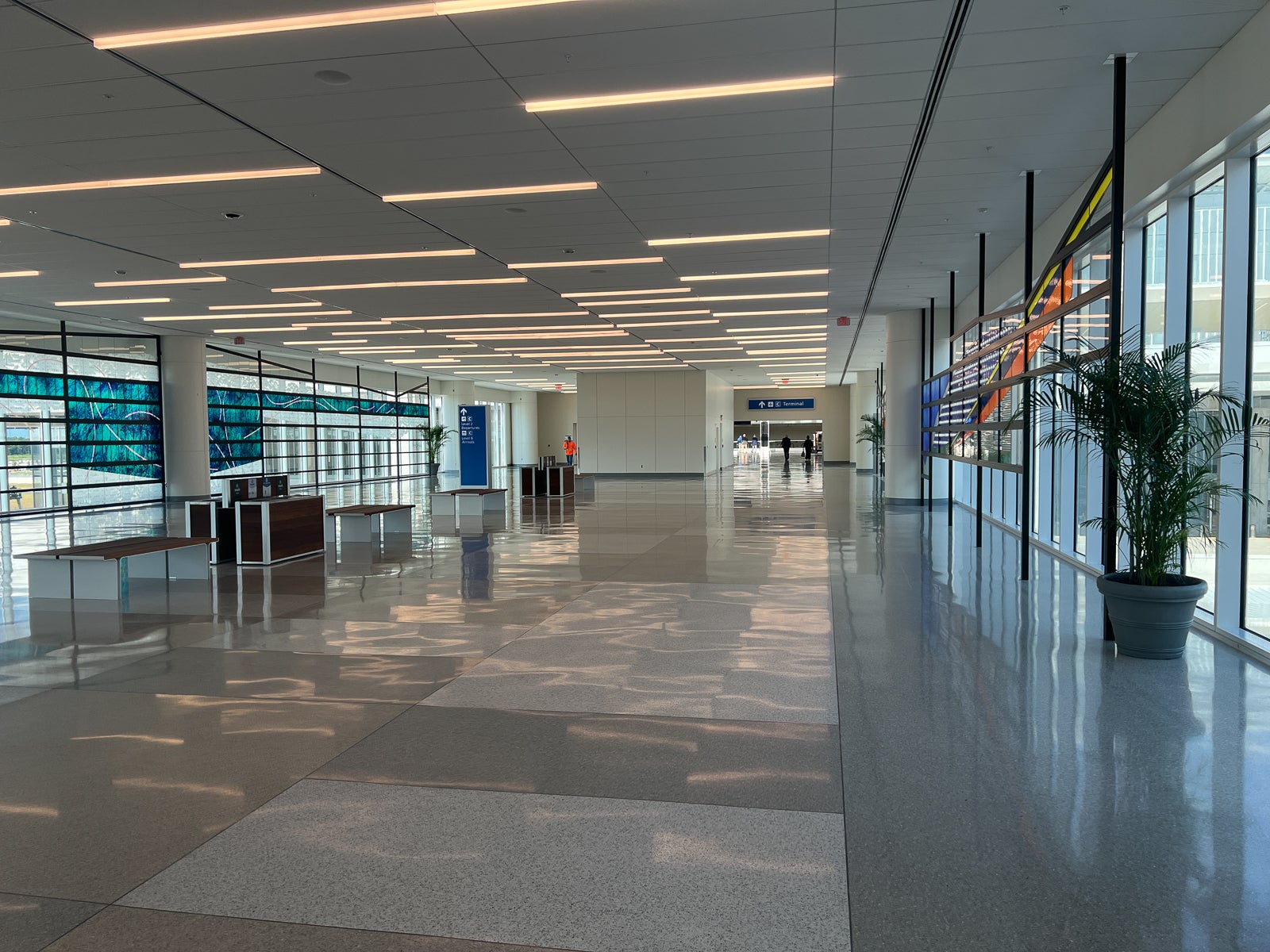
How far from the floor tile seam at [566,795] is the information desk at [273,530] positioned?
737cm

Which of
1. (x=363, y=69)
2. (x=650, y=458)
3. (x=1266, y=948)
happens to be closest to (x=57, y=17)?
(x=363, y=69)

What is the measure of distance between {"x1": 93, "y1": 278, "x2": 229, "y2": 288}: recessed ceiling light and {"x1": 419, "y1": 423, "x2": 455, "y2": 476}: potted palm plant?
20741mm

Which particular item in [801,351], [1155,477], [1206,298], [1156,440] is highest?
[801,351]

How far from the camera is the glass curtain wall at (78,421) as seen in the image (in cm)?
1873

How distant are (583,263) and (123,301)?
9.29 meters

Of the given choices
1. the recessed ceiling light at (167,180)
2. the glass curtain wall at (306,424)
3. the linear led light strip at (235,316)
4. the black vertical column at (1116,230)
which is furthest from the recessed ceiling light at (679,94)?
the glass curtain wall at (306,424)

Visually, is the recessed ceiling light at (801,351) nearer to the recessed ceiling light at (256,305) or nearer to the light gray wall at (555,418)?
the recessed ceiling light at (256,305)

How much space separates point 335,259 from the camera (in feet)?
40.9

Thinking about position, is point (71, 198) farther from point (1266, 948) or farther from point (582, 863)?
point (1266, 948)

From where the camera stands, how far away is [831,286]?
49.9 ft

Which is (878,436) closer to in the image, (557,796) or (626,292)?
(626,292)

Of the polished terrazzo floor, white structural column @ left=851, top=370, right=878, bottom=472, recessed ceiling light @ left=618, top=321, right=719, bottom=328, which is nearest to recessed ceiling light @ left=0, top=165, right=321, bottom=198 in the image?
the polished terrazzo floor

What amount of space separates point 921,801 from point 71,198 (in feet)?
Answer: 33.0

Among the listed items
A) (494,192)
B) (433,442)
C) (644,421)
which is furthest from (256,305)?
(433,442)
